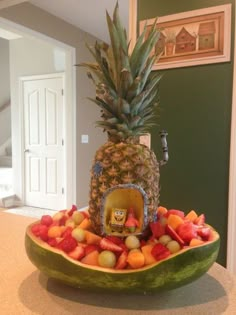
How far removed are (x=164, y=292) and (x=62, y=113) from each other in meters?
4.10

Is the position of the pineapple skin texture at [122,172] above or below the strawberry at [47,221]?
above

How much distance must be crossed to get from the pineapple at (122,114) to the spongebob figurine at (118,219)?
0.11 ft

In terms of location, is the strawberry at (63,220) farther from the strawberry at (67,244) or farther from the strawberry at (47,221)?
the strawberry at (67,244)

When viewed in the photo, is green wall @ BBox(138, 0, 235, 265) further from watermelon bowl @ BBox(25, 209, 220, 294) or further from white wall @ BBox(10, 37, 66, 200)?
white wall @ BBox(10, 37, 66, 200)

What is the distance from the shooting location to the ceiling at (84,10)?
3.31 m

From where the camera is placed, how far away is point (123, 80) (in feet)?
2.53

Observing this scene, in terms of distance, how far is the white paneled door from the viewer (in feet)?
15.1

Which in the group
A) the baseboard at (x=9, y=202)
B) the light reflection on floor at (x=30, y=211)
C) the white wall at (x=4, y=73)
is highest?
the white wall at (x=4, y=73)

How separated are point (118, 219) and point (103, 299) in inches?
7.5

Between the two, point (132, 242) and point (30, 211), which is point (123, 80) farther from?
point (30, 211)

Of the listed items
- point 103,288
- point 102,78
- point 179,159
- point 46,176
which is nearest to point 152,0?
point 179,159

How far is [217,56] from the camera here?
69.1 inches

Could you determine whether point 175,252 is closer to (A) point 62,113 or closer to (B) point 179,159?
(B) point 179,159

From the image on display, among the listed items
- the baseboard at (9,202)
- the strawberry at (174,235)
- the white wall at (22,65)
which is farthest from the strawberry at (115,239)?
the baseboard at (9,202)
